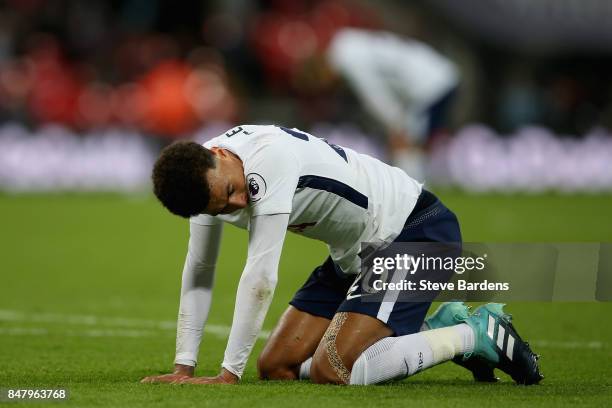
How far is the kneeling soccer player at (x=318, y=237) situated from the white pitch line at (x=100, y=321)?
184cm

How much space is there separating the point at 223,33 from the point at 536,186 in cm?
701

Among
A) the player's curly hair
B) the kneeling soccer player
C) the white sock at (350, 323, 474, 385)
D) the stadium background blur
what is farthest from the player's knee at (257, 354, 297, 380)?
the stadium background blur

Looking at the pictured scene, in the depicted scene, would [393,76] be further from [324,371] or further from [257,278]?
[257,278]

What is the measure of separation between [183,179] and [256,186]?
343mm

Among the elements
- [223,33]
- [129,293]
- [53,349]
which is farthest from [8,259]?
[223,33]

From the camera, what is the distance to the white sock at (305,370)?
18.4 ft

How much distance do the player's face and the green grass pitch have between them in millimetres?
754

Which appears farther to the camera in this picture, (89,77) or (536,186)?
(89,77)

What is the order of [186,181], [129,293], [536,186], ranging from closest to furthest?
1. [186,181]
2. [129,293]
3. [536,186]

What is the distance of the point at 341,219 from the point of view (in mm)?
5289

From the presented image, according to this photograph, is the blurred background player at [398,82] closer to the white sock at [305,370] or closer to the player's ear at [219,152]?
the white sock at [305,370]

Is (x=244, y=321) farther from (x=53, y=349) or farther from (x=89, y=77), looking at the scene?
(x=89, y=77)

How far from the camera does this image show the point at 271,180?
4.90 meters

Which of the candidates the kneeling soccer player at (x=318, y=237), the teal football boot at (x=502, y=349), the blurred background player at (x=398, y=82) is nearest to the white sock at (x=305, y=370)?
the kneeling soccer player at (x=318, y=237)
